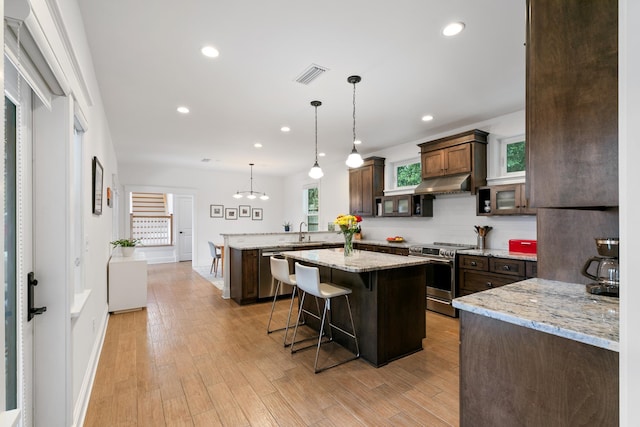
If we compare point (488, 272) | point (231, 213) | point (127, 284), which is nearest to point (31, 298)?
point (127, 284)

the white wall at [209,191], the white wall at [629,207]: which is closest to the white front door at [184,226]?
the white wall at [209,191]

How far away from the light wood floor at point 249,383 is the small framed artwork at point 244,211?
5.63m

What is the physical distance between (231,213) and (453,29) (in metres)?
7.82

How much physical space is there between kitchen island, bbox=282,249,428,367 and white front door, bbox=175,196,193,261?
752 cm

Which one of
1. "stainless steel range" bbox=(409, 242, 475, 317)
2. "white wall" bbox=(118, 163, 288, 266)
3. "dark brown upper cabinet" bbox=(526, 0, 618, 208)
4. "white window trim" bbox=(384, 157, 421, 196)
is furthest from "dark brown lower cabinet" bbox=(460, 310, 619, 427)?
"white wall" bbox=(118, 163, 288, 266)

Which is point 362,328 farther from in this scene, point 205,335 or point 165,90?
point 165,90

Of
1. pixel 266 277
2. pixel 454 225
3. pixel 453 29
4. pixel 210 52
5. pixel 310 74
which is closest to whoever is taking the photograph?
pixel 453 29

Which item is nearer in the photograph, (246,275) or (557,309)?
(557,309)

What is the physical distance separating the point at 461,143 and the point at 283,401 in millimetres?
3972

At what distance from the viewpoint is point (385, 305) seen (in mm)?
2764

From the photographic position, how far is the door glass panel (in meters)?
1.34

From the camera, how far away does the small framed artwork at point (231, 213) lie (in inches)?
354

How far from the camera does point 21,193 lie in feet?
4.82

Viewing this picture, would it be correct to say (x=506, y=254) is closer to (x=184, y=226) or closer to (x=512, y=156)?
(x=512, y=156)
